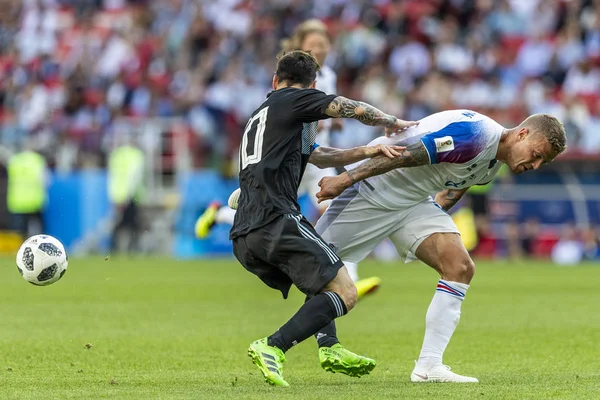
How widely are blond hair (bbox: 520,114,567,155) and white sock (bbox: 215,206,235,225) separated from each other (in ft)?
18.1

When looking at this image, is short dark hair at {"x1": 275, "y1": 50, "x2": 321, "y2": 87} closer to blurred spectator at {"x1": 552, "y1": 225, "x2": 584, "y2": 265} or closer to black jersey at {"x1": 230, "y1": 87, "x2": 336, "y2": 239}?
black jersey at {"x1": 230, "y1": 87, "x2": 336, "y2": 239}

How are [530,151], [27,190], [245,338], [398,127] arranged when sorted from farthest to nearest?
[27,190] → [245,338] → [398,127] → [530,151]

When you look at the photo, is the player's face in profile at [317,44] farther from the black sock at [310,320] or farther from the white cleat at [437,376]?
the black sock at [310,320]

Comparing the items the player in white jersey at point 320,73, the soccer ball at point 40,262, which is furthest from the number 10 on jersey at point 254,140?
the player in white jersey at point 320,73

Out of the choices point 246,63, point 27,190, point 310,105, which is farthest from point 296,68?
point 246,63

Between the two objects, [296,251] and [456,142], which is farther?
[456,142]

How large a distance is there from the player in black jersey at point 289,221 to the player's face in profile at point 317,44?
336 cm

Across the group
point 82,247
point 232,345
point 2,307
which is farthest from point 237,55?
point 232,345

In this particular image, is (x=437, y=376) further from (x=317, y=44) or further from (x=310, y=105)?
(x=317, y=44)

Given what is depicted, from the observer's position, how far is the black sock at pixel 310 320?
639cm

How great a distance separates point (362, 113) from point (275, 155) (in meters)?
0.55

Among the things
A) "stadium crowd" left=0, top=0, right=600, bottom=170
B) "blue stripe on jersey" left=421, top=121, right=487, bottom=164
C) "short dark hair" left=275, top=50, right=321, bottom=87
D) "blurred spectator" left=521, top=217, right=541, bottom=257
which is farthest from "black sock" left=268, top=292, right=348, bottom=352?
"blurred spectator" left=521, top=217, right=541, bottom=257

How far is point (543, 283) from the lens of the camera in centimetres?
1644

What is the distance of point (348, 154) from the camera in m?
6.79
